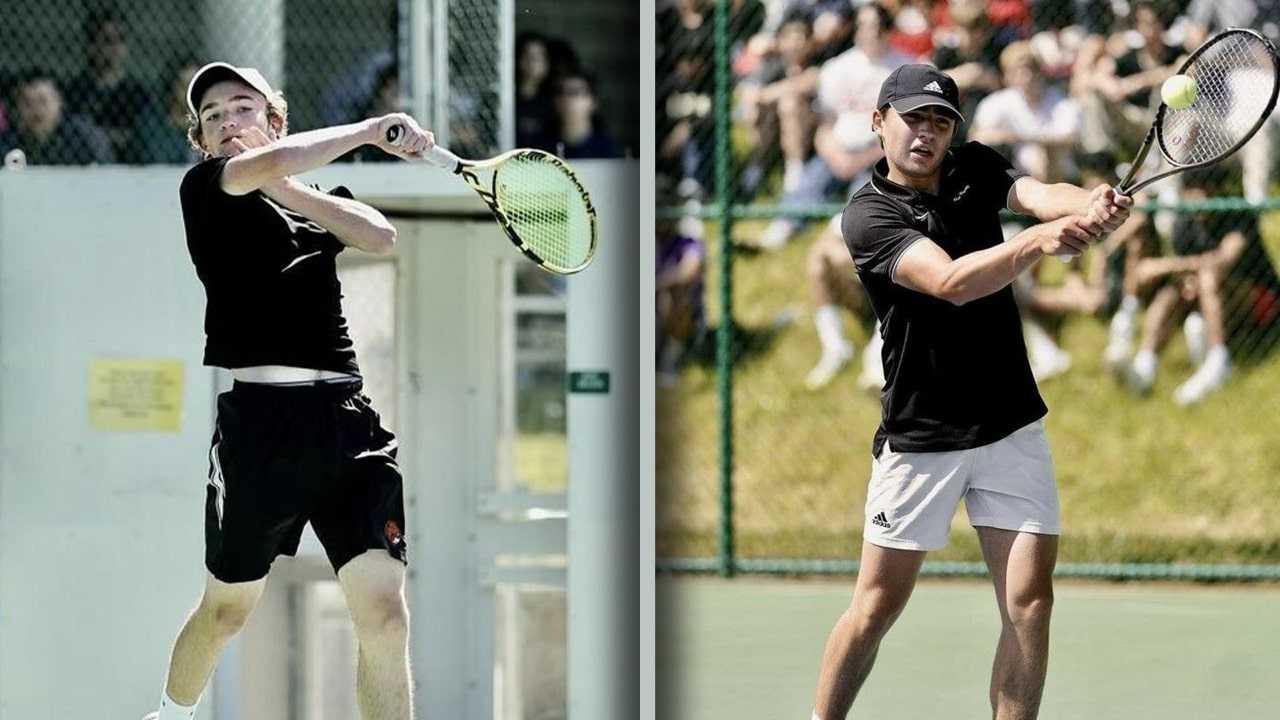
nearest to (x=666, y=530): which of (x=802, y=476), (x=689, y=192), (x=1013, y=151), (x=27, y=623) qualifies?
(x=802, y=476)

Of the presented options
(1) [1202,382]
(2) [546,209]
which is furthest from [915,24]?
(2) [546,209]

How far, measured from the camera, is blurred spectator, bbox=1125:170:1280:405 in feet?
22.1

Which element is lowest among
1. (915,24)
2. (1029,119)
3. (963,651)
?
(963,651)

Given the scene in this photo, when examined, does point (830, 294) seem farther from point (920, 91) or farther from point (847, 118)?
point (920, 91)

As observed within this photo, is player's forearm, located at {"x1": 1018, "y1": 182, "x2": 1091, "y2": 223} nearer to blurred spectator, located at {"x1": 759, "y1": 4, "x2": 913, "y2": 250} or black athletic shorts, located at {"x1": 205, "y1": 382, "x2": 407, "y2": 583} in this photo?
black athletic shorts, located at {"x1": 205, "y1": 382, "x2": 407, "y2": 583}

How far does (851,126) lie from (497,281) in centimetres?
254

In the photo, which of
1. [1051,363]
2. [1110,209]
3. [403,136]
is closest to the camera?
[1110,209]

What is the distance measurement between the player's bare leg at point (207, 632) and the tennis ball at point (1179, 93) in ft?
5.99

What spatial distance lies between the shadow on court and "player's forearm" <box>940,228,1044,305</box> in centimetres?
146

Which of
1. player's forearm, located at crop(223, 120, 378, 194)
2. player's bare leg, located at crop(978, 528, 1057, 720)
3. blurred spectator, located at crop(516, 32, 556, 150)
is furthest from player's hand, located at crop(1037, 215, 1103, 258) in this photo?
blurred spectator, located at crop(516, 32, 556, 150)

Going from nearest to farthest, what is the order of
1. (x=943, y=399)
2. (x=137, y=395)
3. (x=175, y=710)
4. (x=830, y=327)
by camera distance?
(x=943, y=399) → (x=175, y=710) → (x=137, y=395) → (x=830, y=327)

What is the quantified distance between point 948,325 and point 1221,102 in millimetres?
633

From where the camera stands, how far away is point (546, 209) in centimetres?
406

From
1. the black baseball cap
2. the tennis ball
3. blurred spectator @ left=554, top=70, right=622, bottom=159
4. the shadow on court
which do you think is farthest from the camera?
blurred spectator @ left=554, top=70, right=622, bottom=159
